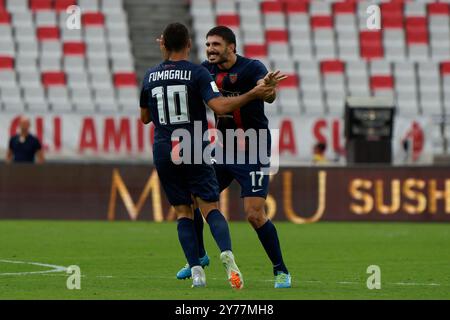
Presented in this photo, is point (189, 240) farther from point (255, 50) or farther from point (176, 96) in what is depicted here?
point (255, 50)

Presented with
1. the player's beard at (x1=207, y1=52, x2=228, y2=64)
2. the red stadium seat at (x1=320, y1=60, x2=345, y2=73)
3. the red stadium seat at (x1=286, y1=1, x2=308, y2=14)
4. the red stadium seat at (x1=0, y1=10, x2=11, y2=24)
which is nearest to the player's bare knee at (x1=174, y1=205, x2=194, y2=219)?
the player's beard at (x1=207, y1=52, x2=228, y2=64)

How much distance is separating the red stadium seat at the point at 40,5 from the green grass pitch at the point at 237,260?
1181 cm

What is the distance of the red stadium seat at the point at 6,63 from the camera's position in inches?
1196

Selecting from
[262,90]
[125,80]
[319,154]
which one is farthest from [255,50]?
[262,90]

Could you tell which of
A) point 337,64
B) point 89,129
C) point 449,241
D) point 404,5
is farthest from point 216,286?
point 404,5

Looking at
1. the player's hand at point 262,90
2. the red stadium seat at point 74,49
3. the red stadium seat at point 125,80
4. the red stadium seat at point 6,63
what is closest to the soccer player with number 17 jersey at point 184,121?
the player's hand at point 262,90

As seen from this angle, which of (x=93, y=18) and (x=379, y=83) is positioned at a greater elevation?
(x=93, y=18)

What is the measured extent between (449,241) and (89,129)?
1235 centimetres

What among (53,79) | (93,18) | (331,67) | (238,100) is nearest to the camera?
(238,100)

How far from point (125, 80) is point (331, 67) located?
5.34m

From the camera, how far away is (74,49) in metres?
31.4

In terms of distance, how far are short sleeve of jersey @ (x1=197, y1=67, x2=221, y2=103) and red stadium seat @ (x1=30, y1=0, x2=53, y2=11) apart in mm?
22442

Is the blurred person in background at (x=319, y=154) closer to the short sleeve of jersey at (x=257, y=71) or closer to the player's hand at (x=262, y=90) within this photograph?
the short sleeve of jersey at (x=257, y=71)

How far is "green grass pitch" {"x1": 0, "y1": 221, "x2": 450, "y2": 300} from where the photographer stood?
988cm
